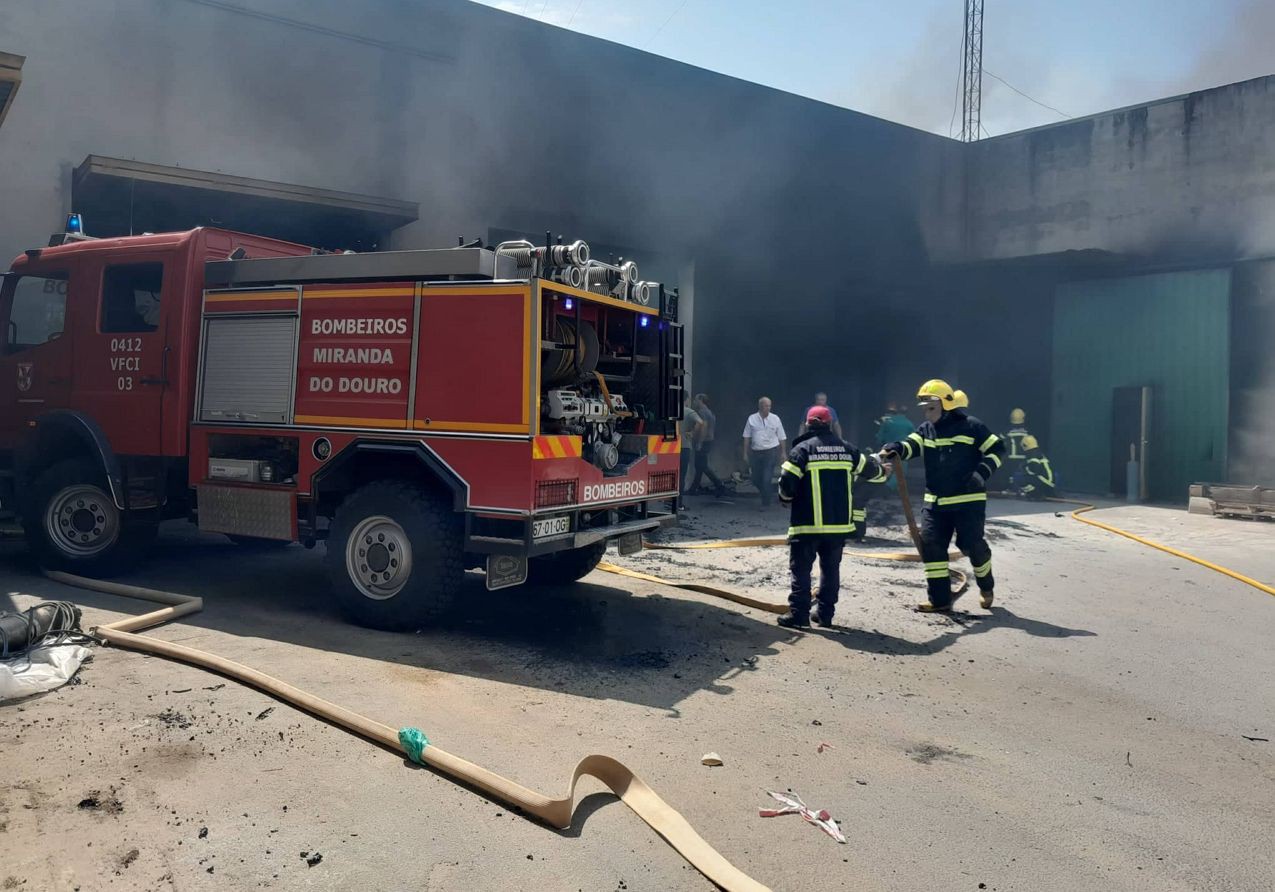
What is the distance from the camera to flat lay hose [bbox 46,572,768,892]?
9.39 feet

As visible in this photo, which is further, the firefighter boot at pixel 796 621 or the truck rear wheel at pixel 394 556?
the firefighter boot at pixel 796 621

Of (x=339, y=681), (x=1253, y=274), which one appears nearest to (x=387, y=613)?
(x=339, y=681)

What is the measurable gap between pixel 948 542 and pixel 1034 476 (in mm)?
9574

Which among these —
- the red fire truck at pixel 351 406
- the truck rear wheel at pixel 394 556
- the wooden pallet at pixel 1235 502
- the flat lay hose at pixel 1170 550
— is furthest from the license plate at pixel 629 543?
the wooden pallet at pixel 1235 502

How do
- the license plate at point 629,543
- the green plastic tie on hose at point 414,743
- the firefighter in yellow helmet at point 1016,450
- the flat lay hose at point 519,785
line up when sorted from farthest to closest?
1. the firefighter in yellow helmet at point 1016,450
2. the license plate at point 629,543
3. the green plastic tie on hose at point 414,743
4. the flat lay hose at point 519,785

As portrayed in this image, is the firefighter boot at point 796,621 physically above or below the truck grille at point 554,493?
below

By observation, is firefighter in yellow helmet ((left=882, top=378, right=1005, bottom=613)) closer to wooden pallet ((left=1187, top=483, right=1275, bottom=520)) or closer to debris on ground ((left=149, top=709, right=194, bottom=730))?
debris on ground ((left=149, top=709, right=194, bottom=730))

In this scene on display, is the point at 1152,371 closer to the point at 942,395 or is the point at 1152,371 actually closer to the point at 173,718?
the point at 942,395

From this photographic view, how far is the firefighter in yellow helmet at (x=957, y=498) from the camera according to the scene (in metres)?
6.66

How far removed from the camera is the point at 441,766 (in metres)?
3.44

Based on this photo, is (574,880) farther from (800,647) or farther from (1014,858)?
(800,647)

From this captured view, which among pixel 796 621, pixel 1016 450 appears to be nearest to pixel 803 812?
pixel 796 621

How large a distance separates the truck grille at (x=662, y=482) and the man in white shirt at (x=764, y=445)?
623 cm

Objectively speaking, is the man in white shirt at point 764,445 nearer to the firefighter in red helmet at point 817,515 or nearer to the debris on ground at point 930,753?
the firefighter in red helmet at point 817,515
